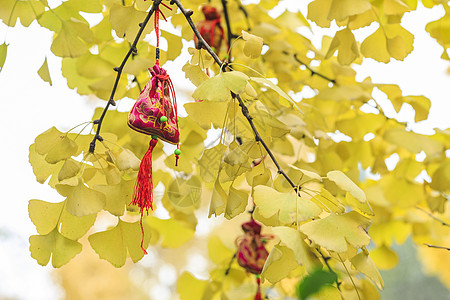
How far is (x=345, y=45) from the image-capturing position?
2.04ft

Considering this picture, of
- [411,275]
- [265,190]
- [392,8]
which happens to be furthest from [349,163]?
[411,275]

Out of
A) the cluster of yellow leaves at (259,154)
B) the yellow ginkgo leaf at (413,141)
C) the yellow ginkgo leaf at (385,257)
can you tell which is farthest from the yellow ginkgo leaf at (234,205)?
the yellow ginkgo leaf at (385,257)

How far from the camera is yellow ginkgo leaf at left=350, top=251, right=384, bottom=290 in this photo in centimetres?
44

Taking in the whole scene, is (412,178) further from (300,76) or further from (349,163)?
(300,76)

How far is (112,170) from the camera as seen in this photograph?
0.55 metres

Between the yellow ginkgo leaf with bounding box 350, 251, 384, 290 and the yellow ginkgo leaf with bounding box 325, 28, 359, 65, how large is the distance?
0.29 m

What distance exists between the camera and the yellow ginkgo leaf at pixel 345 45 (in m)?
0.62

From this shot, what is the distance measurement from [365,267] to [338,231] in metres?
0.06

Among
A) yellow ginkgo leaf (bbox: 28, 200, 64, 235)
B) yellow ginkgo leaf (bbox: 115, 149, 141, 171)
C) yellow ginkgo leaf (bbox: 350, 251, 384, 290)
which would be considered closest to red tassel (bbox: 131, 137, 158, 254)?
yellow ginkgo leaf (bbox: 115, 149, 141, 171)

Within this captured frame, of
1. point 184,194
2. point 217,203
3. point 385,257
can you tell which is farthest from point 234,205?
point 385,257

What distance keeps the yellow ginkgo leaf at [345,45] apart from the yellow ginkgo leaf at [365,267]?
11.4 inches

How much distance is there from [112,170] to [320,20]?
0.32 metres

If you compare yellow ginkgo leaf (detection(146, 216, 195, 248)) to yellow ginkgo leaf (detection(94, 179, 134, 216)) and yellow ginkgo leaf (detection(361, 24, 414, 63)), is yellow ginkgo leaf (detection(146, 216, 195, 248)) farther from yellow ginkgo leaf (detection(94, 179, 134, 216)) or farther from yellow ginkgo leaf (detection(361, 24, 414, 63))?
yellow ginkgo leaf (detection(361, 24, 414, 63))

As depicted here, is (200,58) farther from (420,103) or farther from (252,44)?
(420,103)
